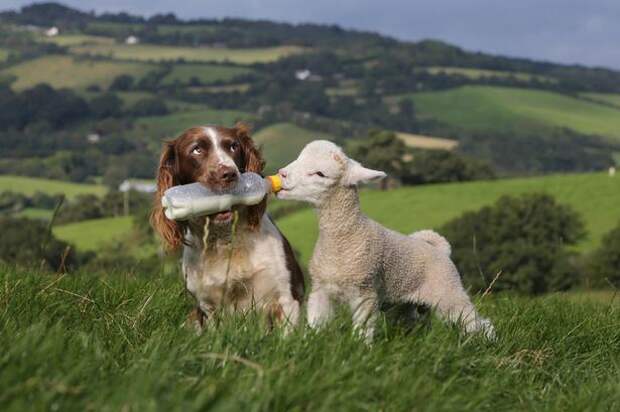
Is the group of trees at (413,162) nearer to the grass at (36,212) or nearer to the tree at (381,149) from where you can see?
the tree at (381,149)

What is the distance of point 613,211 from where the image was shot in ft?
296

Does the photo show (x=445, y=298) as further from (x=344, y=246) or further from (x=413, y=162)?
(x=413, y=162)

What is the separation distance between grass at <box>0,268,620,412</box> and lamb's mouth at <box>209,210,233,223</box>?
68 centimetres

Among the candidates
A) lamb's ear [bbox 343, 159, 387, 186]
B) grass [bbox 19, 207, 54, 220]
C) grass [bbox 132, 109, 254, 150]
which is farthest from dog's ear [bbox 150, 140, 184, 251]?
grass [bbox 132, 109, 254, 150]

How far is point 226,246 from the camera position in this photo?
689 centimetres

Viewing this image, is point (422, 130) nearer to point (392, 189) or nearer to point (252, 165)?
point (392, 189)

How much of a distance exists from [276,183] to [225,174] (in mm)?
345

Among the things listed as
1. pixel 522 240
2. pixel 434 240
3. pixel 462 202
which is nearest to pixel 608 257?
pixel 522 240

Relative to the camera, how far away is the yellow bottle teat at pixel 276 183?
6.19m

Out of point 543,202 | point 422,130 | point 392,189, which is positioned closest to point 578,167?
point 422,130

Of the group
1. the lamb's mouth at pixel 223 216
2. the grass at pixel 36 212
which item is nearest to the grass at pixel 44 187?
the grass at pixel 36 212

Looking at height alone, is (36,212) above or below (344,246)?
below

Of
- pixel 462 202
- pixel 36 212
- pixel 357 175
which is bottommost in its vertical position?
pixel 36 212

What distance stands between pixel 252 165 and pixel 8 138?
179478 mm
